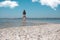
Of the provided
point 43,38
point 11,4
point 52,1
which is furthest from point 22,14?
point 43,38

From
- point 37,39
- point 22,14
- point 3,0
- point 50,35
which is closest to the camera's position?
point 37,39

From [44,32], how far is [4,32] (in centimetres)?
160

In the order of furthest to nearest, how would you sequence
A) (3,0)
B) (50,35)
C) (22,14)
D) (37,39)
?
(22,14) < (3,0) < (50,35) < (37,39)

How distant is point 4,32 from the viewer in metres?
5.96

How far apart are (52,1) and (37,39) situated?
12.6ft

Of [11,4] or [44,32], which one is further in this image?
[11,4]

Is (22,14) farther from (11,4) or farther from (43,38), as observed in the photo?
(43,38)

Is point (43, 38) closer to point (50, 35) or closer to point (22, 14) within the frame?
point (50, 35)

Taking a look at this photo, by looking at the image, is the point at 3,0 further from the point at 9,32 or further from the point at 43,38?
the point at 43,38

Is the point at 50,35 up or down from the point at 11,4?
down

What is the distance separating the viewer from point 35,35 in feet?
18.6

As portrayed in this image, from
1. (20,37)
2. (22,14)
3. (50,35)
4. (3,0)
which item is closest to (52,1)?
(22,14)

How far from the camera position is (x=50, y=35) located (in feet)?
18.6

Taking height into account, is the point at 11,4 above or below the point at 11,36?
above
